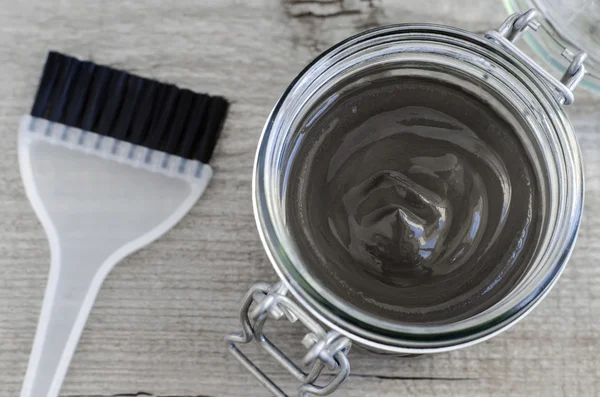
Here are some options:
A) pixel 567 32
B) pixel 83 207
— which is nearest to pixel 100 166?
pixel 83 207

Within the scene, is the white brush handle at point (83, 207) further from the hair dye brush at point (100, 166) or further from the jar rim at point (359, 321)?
the jar rim at point (359, 321)

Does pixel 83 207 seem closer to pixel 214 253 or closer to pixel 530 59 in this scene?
pixel 214 253

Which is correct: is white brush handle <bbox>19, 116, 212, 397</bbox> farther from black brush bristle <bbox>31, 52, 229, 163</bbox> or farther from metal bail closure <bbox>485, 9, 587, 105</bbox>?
metal bail closure <bbox>485, 9, 587, 105</bbox>

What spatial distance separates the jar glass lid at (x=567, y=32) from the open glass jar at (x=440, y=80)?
0.06 m

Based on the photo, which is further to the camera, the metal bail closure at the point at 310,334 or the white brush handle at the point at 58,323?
the white brush handle at the point at 58,323

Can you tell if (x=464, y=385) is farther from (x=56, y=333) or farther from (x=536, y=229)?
(x=56, y=333)

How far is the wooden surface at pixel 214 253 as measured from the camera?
52 cm

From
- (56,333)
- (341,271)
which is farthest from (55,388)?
(341,271)

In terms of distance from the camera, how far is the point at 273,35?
0.54 meters

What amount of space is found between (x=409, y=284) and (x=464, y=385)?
0.55 feet

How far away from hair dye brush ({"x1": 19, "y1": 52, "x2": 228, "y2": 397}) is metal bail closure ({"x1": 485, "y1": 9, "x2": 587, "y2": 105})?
225 millimetres

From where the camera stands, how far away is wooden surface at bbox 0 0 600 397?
0.52 meters

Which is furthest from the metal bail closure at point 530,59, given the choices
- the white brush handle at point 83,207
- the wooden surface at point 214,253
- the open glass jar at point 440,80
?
the white brush handle at point 83,207

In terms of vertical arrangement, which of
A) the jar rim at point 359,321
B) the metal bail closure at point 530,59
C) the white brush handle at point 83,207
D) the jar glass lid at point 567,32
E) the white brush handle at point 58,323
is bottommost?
the white brush handle at point 58,323
